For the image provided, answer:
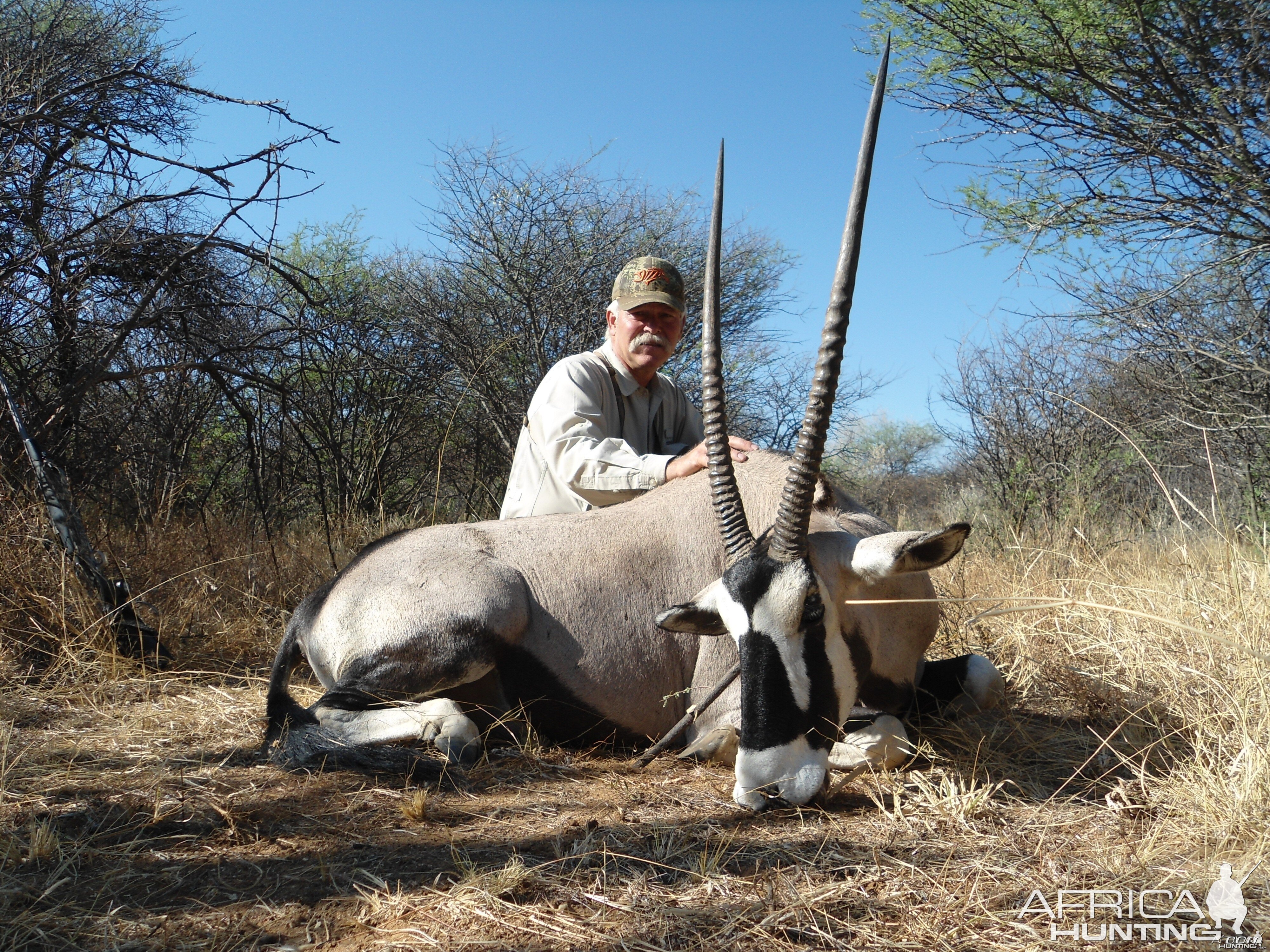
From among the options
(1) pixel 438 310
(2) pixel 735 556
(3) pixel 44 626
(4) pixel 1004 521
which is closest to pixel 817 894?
(2) pixel 735 556

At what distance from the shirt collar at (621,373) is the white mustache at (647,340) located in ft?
0.34

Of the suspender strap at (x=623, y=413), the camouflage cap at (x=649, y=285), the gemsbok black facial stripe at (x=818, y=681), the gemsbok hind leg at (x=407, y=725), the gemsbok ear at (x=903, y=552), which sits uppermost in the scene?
the camouflage cap at (x=649, y=285)

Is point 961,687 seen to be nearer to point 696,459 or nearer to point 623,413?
point 696,459

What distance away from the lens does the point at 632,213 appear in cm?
1141

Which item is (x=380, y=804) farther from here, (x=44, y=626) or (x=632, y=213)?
(x=632, y=213)

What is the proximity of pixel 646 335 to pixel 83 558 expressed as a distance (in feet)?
9.74

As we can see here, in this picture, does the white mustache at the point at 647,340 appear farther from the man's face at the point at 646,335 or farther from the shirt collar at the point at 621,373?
the shirt collar at the point at 621,373

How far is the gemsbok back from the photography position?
2.78 metres

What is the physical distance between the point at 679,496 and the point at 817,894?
1789 mm

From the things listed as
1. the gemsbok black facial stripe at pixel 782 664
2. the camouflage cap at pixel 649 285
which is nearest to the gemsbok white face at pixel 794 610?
the gemsbok black facial stripe at pixel 782 664

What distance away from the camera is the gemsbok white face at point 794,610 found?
263cm

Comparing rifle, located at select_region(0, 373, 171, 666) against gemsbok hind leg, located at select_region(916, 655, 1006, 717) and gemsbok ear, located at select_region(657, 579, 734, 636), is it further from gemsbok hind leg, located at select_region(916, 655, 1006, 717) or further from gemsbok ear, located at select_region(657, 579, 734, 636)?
gemsbok hind leg, located at select_region(916, 655, 1006, 717)

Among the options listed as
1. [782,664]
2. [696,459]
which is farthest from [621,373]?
[782,664]

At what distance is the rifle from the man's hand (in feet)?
8.73
